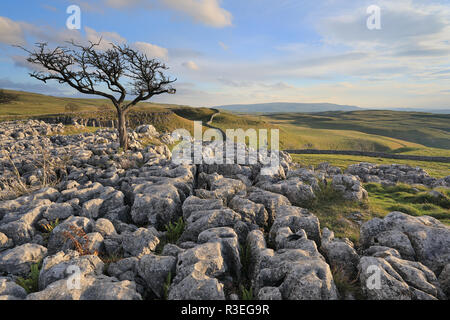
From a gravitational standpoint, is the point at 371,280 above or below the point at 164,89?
below

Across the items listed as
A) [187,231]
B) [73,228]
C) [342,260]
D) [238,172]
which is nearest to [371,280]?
[342,260]

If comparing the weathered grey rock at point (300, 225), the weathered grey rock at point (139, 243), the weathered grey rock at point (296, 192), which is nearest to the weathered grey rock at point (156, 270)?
the weathered grey rock at point (139, 243)

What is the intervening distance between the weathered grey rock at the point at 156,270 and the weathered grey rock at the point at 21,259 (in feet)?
12.7

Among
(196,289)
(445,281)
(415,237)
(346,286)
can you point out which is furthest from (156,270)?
(415,237)

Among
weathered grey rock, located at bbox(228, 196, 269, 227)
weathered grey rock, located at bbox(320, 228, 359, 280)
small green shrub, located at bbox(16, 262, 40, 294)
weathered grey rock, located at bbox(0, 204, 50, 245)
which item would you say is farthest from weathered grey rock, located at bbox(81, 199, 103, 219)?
weathered grey rock, located at bbox(320, 228, 359, 280)

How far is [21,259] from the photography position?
283 inches

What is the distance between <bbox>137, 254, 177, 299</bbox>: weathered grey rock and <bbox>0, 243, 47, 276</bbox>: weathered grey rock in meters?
3.86

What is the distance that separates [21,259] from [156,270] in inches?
186

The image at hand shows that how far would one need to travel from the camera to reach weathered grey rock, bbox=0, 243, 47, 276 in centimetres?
698

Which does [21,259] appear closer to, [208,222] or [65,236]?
[65,236]

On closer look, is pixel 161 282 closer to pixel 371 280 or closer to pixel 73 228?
pixel 73 228

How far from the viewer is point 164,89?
Answer: 24.9m

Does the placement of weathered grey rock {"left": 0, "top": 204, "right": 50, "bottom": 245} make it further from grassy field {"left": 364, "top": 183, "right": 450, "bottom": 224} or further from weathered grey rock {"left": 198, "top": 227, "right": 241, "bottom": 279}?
grassy field {"left": 364, "top": 183, "right": 450, "bottom": 224}
